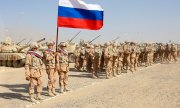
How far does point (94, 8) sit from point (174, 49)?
57.9 feet

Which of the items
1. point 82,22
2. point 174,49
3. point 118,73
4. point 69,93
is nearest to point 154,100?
point 69,93

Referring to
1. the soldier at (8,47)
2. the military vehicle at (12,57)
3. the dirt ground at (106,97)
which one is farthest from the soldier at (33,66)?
the soldier at (8,47)

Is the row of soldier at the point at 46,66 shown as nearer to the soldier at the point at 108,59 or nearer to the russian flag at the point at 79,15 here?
the russian flag at the point at 79,15

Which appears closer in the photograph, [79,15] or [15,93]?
[15,93]

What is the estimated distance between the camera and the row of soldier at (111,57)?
17.4m

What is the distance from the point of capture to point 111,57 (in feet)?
56.4

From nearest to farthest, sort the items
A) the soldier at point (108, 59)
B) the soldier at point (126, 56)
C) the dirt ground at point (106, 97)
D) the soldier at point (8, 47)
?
1. the dirt ground at point (106, 97)
2. the soldier at point (108, 59)
3. the soldier at point (126, 56)
4. the soldier at point (8, 47)

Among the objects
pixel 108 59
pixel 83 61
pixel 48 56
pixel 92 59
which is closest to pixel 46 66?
pixel 48 56

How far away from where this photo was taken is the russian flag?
12.7 meters

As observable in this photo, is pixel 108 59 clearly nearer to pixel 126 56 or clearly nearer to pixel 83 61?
pixel 126 56

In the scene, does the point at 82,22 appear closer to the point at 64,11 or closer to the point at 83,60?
the point at 64,11

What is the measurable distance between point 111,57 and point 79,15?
455 centimetres

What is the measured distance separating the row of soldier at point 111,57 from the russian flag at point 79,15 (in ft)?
12.7

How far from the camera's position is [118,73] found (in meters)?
19.3
